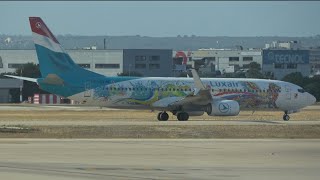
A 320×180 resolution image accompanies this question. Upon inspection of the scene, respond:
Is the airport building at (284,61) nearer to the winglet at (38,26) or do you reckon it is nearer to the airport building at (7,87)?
the airport building at (7,87)

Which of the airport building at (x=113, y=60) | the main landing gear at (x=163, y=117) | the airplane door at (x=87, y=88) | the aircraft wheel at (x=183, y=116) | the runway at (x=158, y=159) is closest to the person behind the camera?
the runway at (x=158, y=159)

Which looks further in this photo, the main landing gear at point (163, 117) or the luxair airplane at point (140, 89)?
the main landing gear at point (163, 117)

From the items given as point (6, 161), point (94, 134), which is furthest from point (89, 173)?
point (94, 134)

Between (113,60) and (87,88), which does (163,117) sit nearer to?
(87,88)

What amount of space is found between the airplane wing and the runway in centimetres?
1718

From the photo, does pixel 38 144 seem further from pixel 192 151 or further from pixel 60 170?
pixel 60 170

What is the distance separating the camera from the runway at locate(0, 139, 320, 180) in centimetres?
2447

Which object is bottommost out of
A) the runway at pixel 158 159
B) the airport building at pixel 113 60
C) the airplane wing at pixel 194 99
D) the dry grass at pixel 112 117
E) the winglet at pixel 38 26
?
the runway at pixel 158 159

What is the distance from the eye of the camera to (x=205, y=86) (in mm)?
57500

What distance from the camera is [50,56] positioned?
55.6 meters

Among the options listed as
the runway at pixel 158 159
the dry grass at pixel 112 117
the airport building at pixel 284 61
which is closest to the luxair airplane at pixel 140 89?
the dry grass at pixel 112 117

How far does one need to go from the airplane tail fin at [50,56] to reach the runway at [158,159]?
61.9 feet

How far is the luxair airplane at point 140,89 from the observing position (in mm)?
55531

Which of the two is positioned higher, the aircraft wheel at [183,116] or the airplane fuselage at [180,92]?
the airplane fuselage at [180,92]
